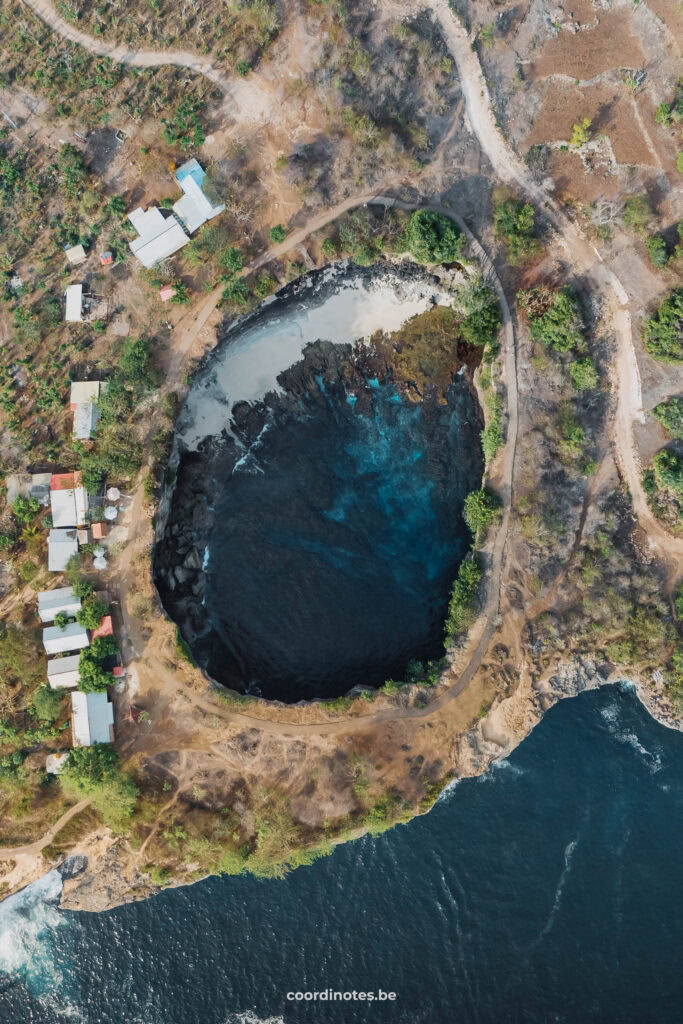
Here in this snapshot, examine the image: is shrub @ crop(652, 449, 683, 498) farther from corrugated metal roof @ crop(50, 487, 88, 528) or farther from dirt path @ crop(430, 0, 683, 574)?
corrugated metal roof @ crop(50, 487, 88, 528)

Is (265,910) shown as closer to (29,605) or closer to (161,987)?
(161,987)

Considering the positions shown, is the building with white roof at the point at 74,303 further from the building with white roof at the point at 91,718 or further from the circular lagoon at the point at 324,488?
the building with white roof at the point at 91,718

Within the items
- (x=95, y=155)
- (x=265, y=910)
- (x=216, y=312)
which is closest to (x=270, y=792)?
(x=265, y=910)

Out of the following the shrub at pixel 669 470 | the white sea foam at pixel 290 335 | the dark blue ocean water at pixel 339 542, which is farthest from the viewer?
the white sea foam at pixel 290 335

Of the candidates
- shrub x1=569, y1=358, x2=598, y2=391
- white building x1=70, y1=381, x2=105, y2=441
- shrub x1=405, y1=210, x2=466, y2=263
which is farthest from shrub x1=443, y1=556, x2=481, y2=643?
white building x1=70, y1=381, x2=105, y2=441

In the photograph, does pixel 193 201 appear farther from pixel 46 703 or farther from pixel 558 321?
pixel 46 703

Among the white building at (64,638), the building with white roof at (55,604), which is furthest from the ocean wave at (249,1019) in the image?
the building with white roof at (55,604)
